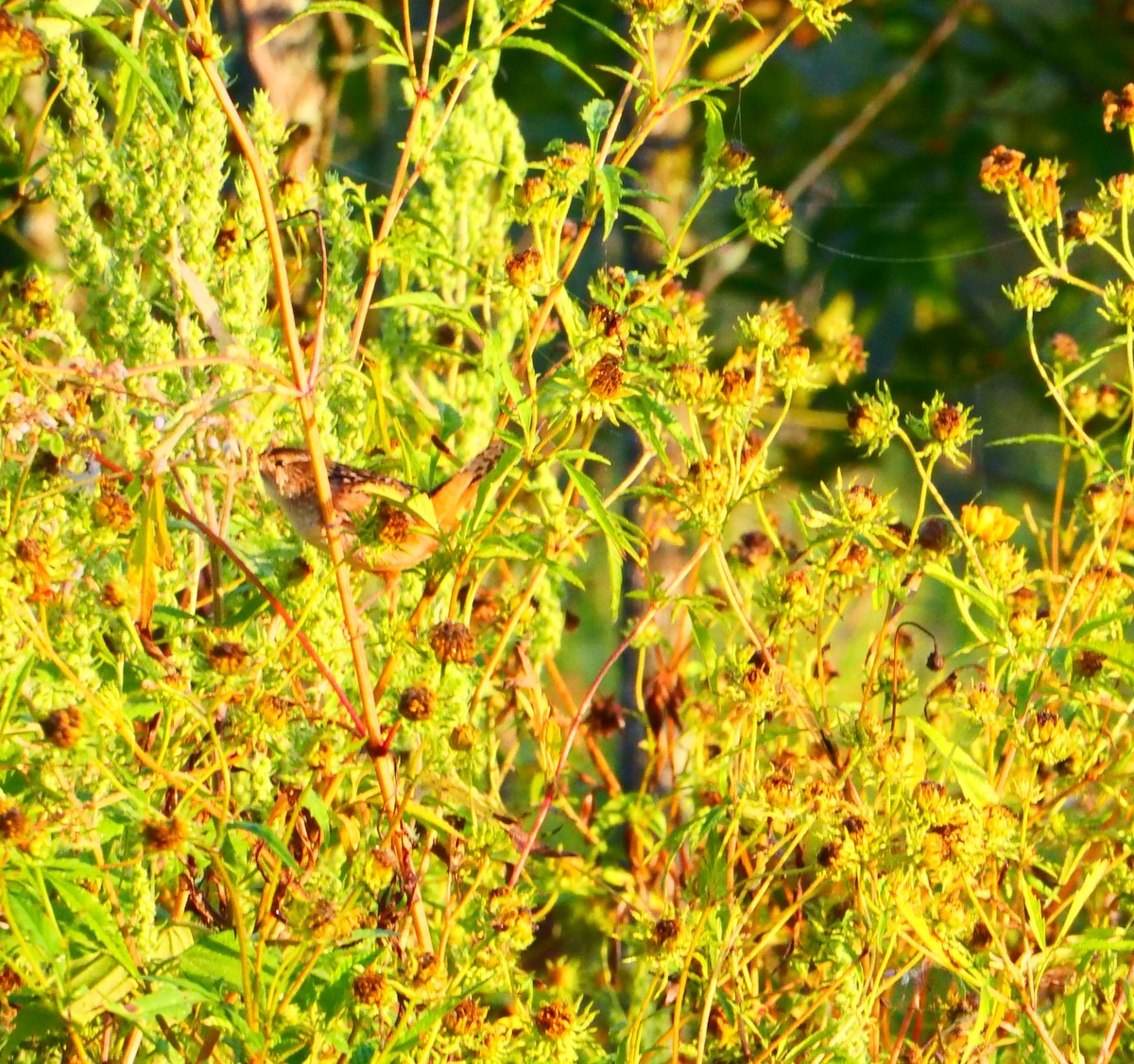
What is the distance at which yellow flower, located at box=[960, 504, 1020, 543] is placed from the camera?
919 millimetres

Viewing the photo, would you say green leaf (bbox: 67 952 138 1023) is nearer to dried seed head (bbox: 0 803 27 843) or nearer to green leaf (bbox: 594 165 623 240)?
dried seed head (bbox: 0 803 27 843)

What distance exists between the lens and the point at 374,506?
2.74 feet

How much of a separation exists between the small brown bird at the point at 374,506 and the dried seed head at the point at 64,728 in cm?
17

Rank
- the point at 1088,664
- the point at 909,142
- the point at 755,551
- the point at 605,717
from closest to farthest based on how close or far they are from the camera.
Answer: the point at 1088,664, the point at 755,551, the point at 605,717, the point at 909,142

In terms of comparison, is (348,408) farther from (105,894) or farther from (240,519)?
(105,894)

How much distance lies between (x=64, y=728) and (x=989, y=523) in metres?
0.54

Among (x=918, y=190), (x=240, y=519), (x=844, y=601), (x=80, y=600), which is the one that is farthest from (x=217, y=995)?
(x=918, y=190)

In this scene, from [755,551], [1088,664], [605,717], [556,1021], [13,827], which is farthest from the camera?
[605,717]

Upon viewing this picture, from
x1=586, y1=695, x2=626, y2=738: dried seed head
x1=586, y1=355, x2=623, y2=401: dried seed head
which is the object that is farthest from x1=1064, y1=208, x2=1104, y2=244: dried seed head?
x1=586, y1=695, x2=626, y2=738: dried seed head

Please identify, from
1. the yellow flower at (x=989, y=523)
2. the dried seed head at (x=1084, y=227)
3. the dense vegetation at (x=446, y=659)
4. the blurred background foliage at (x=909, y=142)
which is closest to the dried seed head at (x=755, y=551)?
the dense vegetation at (x=446, y=659)

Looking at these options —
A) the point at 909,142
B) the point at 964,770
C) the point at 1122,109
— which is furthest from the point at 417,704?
the point at 909,142

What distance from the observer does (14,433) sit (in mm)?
843

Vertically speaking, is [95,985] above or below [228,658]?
below

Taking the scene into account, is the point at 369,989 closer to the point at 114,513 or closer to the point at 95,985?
the point at 95,985
